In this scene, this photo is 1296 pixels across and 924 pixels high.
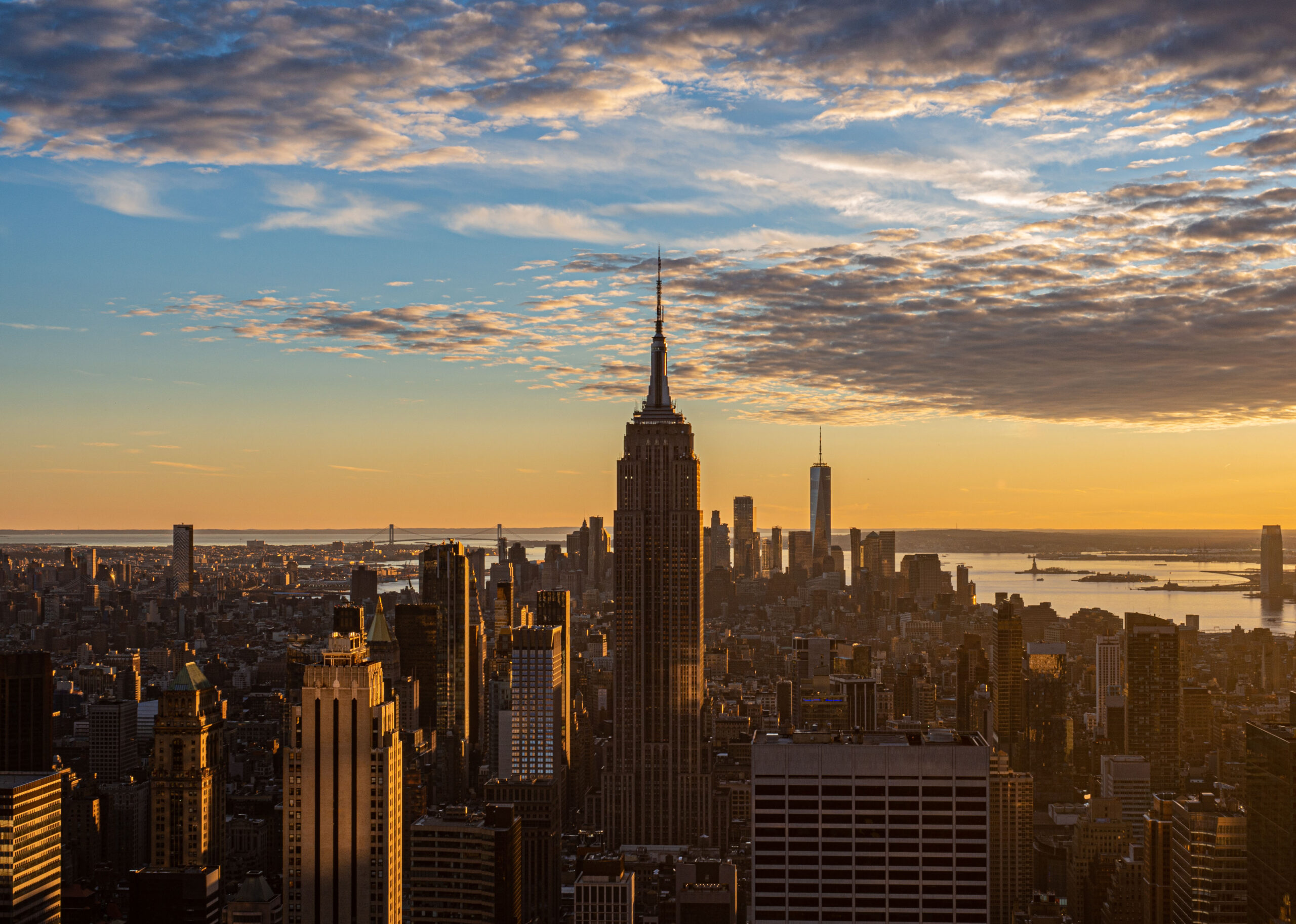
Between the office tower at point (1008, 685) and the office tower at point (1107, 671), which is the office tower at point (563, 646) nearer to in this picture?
the office tower at point (1008, 685)

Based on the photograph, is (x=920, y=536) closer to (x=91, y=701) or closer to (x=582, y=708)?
(x=582, y=708)

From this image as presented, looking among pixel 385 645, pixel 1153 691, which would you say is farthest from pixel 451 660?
pixel 1153 691

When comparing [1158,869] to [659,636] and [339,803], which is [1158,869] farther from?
[659,636]

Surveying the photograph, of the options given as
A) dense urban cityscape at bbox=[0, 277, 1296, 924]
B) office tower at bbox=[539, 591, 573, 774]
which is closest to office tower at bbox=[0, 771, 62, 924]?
dense urban cityscape at bbox=[0, 277, 1296, 924]

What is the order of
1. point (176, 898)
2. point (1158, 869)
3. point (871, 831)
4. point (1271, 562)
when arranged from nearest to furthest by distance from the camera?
point (871, 831)
point (176, 898)
point (1158, 869)
point (1271, 562)

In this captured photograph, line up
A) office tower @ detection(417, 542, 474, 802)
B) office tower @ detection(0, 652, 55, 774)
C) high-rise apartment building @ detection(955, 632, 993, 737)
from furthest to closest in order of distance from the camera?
1. high-rise apartment building @ detection(955, 632, 993, 737)
2. office tower @ detection(417, 542, 474, 802)
3. office tower @ detection(0, 652, 55, 774)

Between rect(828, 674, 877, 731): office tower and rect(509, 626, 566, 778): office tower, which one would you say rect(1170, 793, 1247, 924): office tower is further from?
rect(509, 626, 566, 778): office tower
